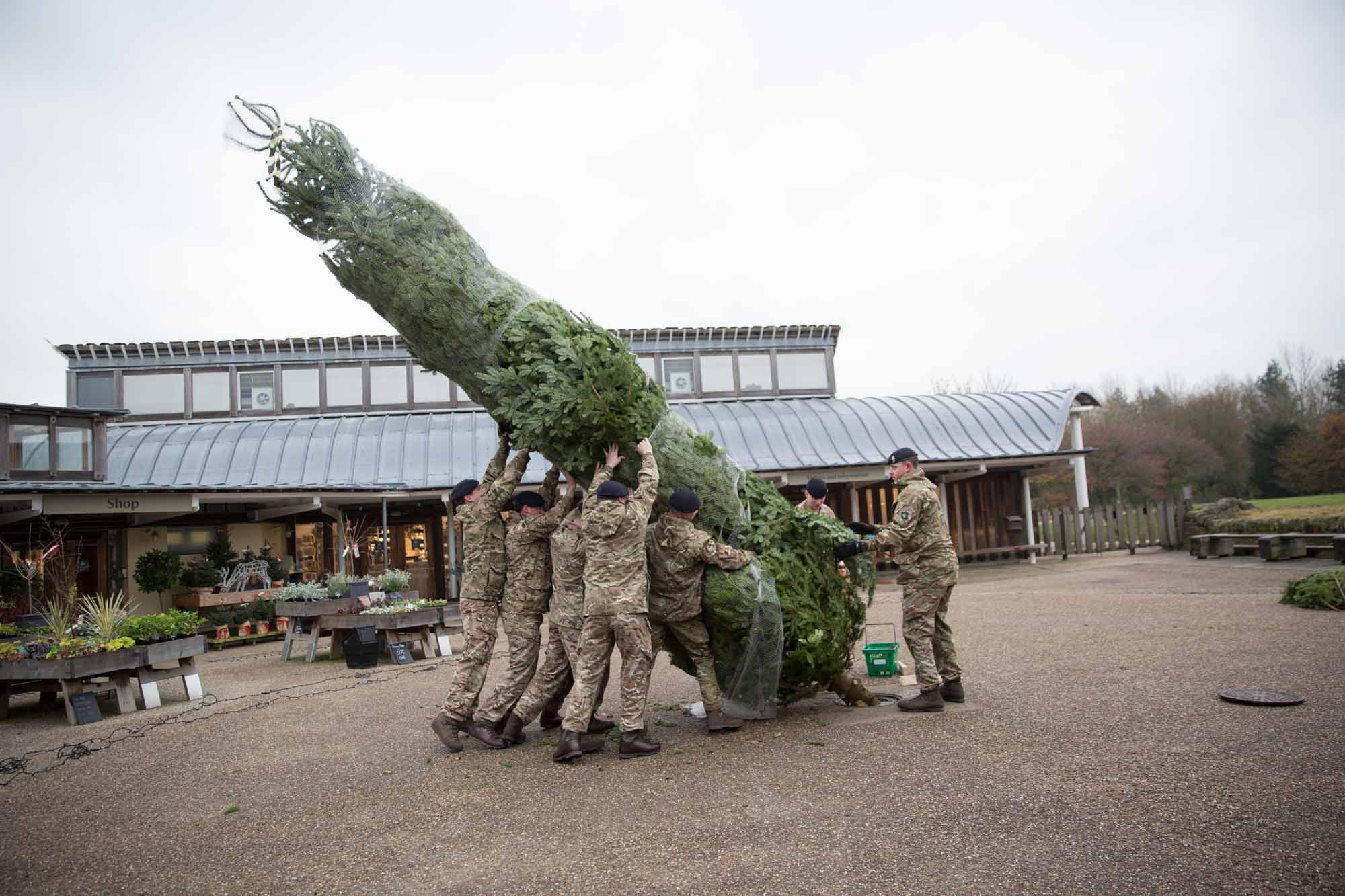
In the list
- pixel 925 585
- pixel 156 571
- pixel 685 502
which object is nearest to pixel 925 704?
pixel 925 585

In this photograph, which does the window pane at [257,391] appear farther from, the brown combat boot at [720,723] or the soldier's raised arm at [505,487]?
the brown combat boot at [720,723]

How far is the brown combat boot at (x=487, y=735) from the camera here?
18.6ft

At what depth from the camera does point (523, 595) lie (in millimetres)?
5945

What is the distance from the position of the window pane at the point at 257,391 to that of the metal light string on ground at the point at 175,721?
13558mm

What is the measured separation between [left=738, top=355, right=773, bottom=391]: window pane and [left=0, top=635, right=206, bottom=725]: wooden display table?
638 inches

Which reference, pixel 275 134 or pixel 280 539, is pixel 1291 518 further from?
pixel 280 539

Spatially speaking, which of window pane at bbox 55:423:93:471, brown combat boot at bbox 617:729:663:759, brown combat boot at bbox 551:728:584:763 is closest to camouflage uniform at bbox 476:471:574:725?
brown combat boot at bbox 551:728:584:763

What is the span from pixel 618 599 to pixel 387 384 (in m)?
17.6

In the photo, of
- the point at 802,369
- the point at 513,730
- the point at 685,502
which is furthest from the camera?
the point at 802,369

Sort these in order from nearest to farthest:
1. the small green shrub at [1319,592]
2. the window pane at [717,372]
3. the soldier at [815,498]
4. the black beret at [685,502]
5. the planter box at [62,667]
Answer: the black beret at [685,502] < the soldier at [815,498] < the planter box at [62,667] < the small green shrub at [1319,592] < the window pane at [717,372]

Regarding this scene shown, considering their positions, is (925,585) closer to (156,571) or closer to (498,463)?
(498,463)

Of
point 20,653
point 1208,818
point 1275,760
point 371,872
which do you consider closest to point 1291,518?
point 1275,760

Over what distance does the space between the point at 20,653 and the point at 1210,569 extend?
59.4 ft

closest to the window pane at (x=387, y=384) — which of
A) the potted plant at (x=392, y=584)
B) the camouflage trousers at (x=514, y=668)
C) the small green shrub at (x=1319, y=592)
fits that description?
the potted plant at (x=392, y=584)
